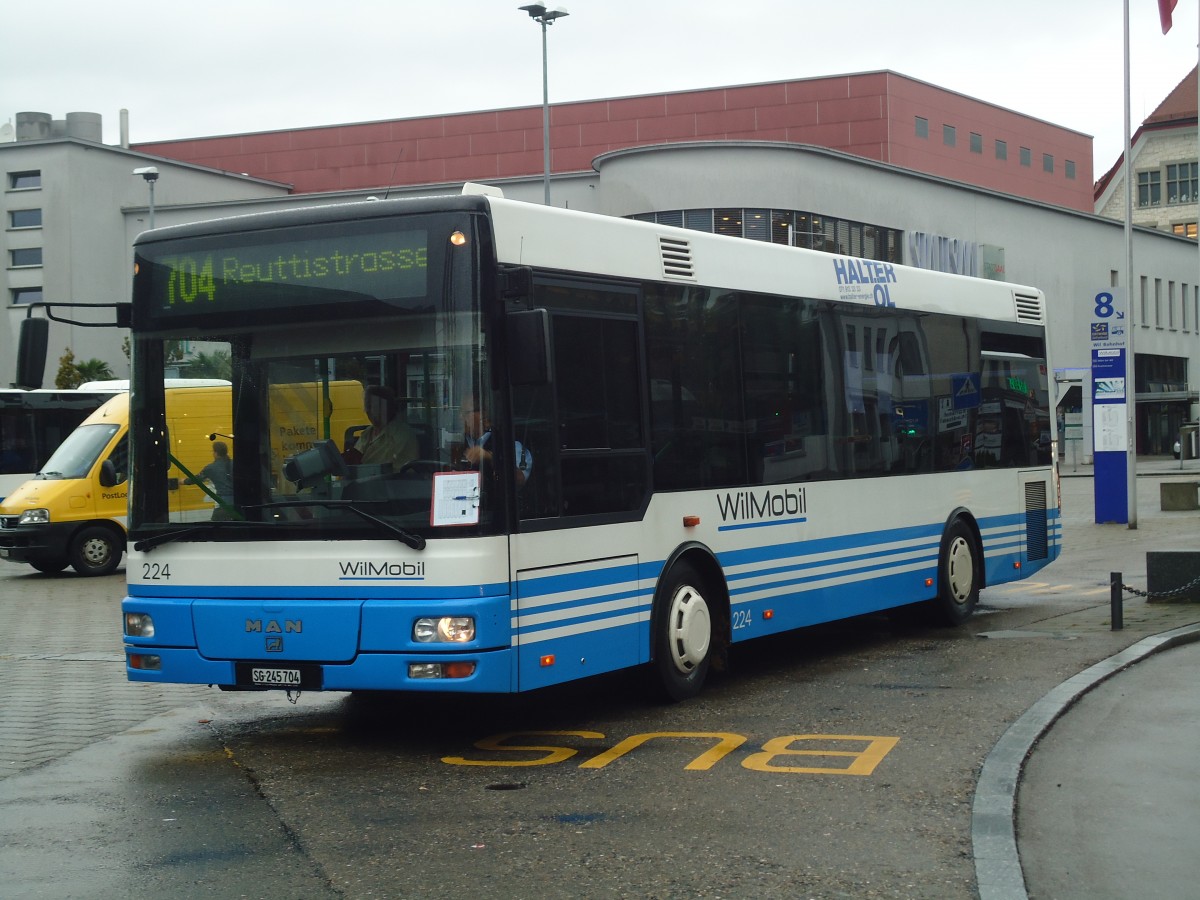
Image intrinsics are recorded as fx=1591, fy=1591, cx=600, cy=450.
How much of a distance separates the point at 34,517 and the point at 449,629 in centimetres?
1682

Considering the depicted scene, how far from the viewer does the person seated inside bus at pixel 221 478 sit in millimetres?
8555

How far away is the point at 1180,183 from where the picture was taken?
286 feet

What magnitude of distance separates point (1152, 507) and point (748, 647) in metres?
23.6

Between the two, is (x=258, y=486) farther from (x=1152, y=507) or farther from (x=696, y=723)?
(x=1152, y=507)

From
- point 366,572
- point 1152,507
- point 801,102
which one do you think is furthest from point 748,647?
point 801,102

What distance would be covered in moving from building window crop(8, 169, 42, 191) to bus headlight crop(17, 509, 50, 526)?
45.6m

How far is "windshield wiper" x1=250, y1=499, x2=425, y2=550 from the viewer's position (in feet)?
26.2

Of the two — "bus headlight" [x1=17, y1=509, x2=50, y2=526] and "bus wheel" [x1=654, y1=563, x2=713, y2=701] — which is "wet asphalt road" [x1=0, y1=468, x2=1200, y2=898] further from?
"bus headlight" [x1=17, y1=509, x2=50, y2=526]

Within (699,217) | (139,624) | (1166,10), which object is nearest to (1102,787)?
(139,624)

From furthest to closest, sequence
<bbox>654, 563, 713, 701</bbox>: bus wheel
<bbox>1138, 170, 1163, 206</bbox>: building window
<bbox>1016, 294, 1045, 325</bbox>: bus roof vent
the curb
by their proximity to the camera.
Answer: <bbox>1138, 170, 1163, 206</bbox>: building window < <bbox>1016, 294, 1045, 325</bbox>: bus roof vent < <bbox>654, 563, 713, 701</bbox>: bus wheel < the curb

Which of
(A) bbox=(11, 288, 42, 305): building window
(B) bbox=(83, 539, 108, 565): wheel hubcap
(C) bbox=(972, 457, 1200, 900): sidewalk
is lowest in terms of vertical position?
(C) bbox=(972, 457, 1200, 900): sidewalk

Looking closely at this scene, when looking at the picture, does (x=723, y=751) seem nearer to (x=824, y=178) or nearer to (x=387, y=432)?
(x=387, y=432)

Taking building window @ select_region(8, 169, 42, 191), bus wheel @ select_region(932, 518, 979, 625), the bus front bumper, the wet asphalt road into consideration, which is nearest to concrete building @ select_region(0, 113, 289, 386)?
building window @ select_region(8, 169, 42, 191)

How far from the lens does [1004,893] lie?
551cm
